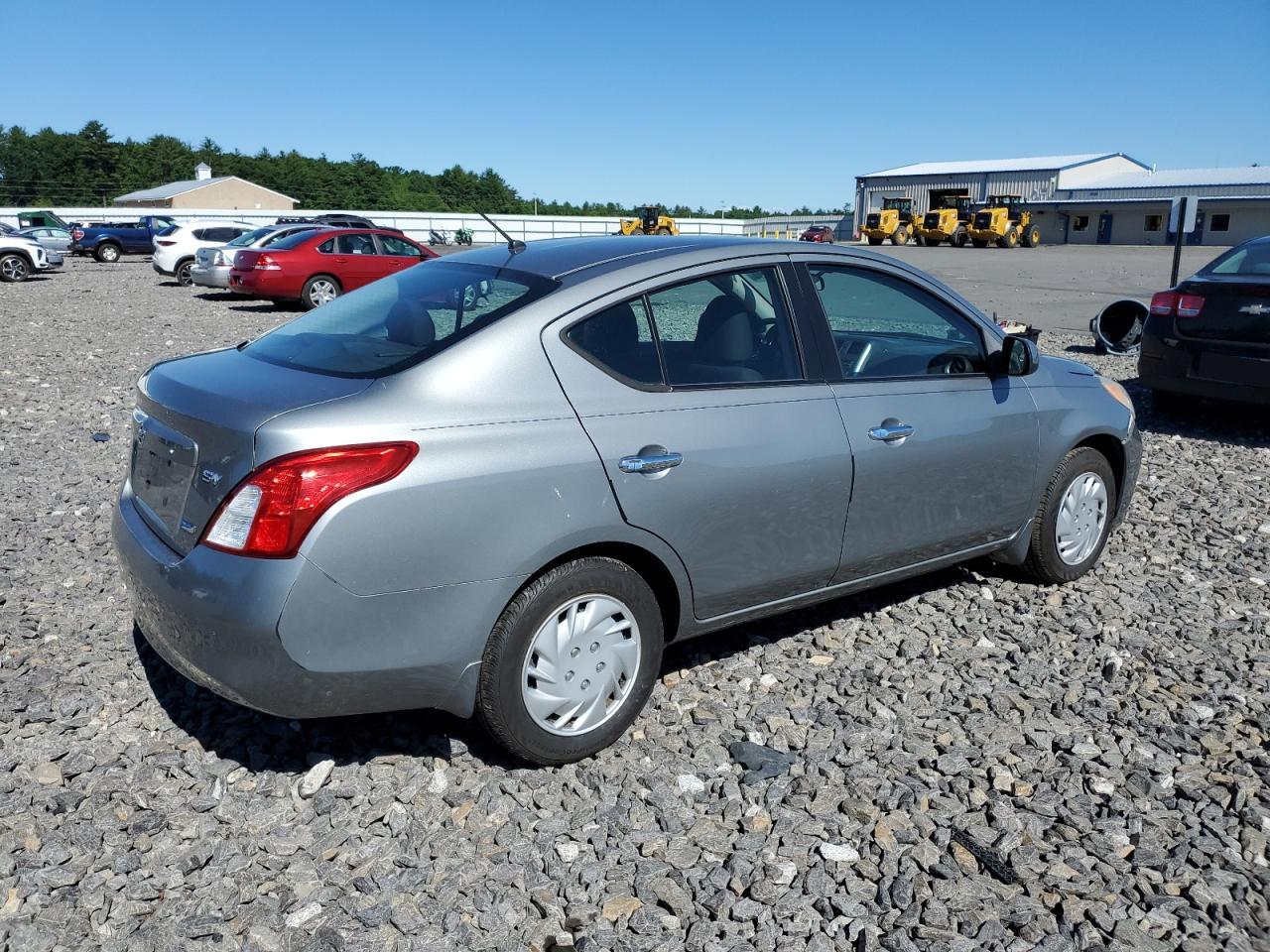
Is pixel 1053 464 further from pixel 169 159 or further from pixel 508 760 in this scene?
pixel 169 159

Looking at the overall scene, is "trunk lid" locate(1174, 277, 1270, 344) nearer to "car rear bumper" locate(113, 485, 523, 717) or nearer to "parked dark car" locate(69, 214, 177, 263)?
"car rear bumper" locate(113, 485, 523, 717)

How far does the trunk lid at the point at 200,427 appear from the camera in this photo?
9.68 ft

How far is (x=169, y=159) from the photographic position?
276 feet

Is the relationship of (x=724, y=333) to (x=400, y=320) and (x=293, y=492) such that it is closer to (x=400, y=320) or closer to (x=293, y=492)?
(x=400, y=320)

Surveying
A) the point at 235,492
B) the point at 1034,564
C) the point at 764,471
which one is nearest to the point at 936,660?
the point at 1034,564

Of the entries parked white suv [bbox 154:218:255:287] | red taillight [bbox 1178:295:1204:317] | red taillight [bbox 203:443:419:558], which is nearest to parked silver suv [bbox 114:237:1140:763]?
red taillight [bbox 203:443:419:558]

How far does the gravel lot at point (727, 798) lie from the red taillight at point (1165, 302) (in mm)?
4344

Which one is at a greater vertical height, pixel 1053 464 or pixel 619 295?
pixel 619 295

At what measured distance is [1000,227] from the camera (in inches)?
2007

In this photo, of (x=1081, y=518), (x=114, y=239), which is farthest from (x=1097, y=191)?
(x=1081, y=518)

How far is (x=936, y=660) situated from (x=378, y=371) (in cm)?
260

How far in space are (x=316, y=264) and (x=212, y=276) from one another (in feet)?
10.8

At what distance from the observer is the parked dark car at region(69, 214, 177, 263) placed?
124 ft

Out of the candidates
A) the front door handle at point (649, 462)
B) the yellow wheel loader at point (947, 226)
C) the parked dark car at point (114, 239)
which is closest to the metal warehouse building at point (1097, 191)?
the yellow wheel loader at point (947, 226)
